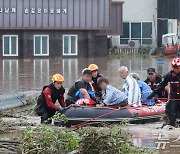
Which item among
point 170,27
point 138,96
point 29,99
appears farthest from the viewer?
point 170,27

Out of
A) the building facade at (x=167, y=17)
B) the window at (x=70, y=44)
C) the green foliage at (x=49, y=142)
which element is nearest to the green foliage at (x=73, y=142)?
the green foliage at (x=49, y=142)

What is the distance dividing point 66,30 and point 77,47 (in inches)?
60.5

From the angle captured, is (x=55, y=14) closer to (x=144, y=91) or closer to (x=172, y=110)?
(x=144, y=91)

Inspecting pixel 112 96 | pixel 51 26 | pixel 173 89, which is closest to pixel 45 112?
pixel 112 96

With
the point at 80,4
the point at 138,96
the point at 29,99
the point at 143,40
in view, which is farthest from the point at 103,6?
the point at 138,96

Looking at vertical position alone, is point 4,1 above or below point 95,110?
above

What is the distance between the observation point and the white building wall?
193ft

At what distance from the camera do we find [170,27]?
58969mm

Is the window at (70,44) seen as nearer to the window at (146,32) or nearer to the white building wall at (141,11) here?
the white building wall at (141,11)

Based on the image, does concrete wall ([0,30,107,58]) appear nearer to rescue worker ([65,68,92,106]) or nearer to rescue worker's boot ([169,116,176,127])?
rescue worker ([65,68,92,106])

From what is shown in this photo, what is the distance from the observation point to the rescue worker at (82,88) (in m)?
15.3

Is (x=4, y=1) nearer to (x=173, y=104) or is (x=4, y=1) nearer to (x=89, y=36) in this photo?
(x=89, y=36)

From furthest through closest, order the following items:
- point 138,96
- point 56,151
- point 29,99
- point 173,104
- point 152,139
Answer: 1. point 29,99
2. point 138,96
3. point 173,104
4. point 152,139
5. point 56,151

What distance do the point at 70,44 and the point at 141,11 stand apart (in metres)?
12.7
